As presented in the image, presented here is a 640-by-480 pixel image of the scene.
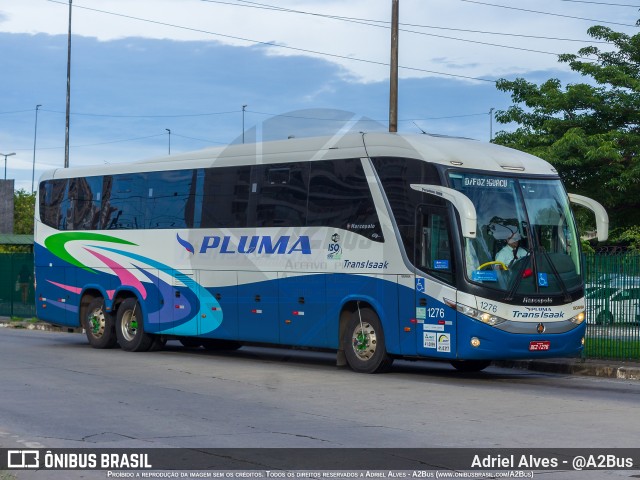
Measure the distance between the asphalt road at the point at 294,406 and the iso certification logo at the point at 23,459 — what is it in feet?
1.49

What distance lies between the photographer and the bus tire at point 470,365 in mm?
18795

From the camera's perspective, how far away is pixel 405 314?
1731 centimetres

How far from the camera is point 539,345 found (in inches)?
661

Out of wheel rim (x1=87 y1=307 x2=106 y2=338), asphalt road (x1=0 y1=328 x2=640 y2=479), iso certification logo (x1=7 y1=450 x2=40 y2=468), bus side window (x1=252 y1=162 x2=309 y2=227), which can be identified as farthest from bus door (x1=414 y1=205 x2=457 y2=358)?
wheel rim (x1=87 y1=307 x2=106 y2=338)

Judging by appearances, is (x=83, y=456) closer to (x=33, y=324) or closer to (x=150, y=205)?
(x=150, y=205)

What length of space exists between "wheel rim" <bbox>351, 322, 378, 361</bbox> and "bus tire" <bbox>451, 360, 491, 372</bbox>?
1623 millimetres

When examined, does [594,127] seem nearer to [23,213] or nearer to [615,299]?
[615,299]

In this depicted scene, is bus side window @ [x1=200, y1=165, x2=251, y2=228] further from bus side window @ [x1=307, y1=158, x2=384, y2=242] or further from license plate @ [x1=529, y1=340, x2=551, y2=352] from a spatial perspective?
license plate @ [x1=529, y1=340, x2=551, y2=352]

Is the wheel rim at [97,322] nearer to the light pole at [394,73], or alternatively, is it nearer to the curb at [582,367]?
the light pole at [394,73]

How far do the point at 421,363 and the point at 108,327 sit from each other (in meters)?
6.70

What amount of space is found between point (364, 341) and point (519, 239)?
3015 mm

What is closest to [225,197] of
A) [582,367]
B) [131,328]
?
[131,328]

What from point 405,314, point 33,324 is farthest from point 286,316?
point 33,324

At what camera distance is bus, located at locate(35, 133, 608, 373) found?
1677cm
